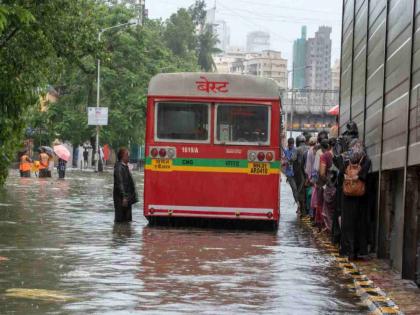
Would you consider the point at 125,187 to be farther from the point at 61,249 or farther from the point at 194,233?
the point at 61,249

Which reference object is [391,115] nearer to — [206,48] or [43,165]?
[43,165]

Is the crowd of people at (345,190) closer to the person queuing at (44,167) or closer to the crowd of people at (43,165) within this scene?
the crowd of people at (43,165)

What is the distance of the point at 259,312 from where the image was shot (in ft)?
30.3

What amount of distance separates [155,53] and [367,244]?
62.8 m

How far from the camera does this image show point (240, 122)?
18984mm

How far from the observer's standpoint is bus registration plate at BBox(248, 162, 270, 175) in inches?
742

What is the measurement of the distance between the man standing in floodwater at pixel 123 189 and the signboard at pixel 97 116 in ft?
146

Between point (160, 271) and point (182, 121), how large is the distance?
23.3 ft

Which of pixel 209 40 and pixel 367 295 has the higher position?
pixel 209 40

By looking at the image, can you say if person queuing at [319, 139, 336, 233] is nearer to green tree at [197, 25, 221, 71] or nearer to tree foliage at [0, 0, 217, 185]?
tree foliage at [0, 0, 217, 185]

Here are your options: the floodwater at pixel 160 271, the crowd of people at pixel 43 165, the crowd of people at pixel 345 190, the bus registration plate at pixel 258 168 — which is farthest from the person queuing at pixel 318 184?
the crowd of people at pixel 43 165

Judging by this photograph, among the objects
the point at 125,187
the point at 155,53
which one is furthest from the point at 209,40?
the point at 125,187

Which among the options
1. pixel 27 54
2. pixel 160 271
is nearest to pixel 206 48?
pixel 27 54

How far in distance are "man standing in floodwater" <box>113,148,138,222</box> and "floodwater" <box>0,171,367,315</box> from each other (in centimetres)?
37
